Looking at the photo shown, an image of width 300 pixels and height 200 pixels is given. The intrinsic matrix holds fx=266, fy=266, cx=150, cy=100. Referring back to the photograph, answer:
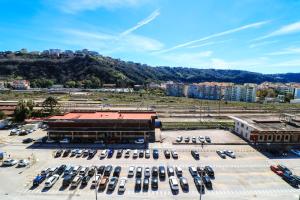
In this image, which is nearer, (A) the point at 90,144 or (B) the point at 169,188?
(B) the point at 169,188

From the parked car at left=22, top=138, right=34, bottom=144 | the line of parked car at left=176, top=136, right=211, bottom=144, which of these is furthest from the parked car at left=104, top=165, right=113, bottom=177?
the parked car at left=22, top=138, right=34, bottom=144

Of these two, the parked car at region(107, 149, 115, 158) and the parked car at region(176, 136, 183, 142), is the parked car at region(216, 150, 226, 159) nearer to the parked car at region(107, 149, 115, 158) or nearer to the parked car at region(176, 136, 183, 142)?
the parked car at region(176, 136, 183, 142)

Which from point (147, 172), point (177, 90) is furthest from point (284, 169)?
point (177, 90)

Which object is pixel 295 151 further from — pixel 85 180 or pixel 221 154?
pixel 85 180

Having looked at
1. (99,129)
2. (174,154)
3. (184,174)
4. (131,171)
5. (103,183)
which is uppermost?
(99,129)

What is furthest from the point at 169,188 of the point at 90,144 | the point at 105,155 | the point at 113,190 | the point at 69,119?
the point at 69,119

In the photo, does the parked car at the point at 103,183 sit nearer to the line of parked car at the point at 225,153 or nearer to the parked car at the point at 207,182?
the parked car at the point at 207,182

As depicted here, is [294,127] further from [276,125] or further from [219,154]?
[219,154]
